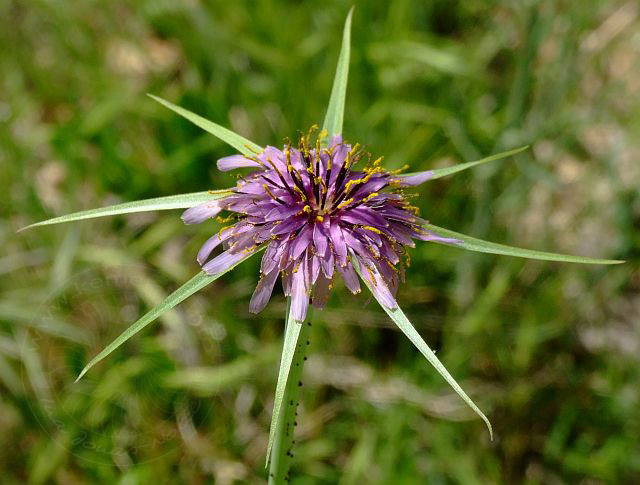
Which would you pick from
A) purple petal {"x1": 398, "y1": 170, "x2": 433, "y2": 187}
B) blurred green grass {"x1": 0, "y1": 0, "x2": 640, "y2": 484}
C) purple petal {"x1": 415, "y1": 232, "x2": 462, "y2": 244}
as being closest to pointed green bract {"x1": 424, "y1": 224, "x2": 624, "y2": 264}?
purple petal {"x1": 415, "y1": 232, "x2": 462, "y2": 244}

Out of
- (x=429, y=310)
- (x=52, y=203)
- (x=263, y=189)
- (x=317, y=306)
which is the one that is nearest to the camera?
(x=317, y=306)

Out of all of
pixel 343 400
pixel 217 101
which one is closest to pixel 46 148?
Answer: pixel 217 101

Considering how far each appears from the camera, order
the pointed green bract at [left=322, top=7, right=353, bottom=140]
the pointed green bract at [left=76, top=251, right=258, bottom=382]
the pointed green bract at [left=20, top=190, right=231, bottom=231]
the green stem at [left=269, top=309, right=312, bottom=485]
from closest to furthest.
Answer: the pointed green bract at [left=76, top=251, right=258, bottom=382] → the pointed green bract at [left=20, top=190, right=231, bottom=231] → the green stem at [left=269, top=309, right=312, bottom=485] → the pointed green bract at [left=322, top=7, right=353, bottom=140]

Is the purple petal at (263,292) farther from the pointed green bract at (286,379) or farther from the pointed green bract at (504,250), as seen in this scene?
the pointed green bract at (504,250)

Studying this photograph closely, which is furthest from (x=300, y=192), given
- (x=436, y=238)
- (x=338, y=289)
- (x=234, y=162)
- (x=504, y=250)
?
(x=338, y=289)

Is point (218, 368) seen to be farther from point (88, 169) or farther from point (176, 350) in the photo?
point (88, 169)

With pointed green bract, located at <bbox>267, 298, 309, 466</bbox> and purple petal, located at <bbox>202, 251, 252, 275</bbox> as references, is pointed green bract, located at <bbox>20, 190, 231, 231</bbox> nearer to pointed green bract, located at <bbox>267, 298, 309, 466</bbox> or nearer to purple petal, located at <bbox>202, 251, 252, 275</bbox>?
purple petal, located at <bbox>202, 251, 252, 275</bbox>

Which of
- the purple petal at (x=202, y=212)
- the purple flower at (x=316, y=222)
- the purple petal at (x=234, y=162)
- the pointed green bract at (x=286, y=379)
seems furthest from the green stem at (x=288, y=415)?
the purple petal at (x=234, y=162)

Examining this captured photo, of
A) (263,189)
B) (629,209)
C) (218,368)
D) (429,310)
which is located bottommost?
(263,189)
